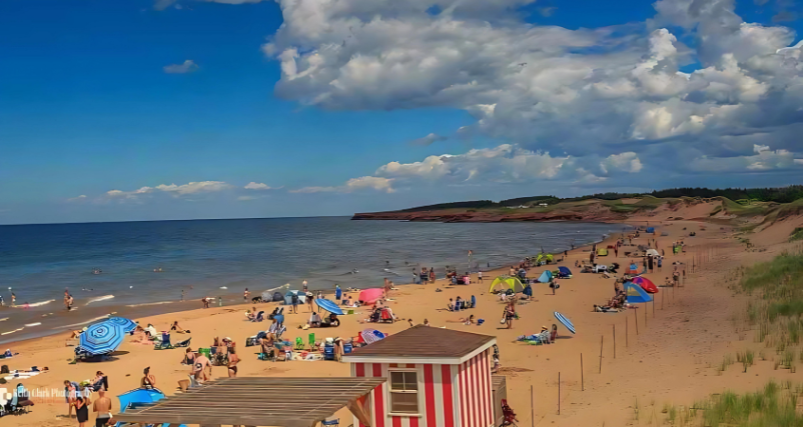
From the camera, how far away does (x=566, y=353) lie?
20.0 meters

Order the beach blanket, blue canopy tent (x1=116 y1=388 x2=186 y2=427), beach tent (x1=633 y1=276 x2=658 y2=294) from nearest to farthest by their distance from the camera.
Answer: blue canopy tent (x1=116 y1=388 x2=186 y2=427) < the beach blanket < beach tent (x1=633 y1=276 x2=658 y2=294)

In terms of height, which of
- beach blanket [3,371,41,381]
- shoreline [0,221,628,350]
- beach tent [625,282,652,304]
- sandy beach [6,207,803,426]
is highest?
beach tent [625,282,652,304]

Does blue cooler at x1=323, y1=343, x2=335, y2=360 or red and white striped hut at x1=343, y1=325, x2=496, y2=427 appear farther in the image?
blue cooler at x1=323, y1=343, x2=335, y2=360

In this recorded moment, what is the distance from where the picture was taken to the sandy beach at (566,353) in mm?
14422

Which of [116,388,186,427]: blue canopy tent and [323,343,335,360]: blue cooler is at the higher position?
[116,388,186,427]: blue canopy tent

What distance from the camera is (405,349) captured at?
1083 centimetres

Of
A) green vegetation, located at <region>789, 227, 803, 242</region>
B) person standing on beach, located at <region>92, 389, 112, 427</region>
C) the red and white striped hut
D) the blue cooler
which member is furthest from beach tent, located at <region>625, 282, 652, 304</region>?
green vegetation, located at <region>789, 227, 803, 242</region>

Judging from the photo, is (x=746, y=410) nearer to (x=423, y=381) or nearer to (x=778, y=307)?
(x=423, y=381)

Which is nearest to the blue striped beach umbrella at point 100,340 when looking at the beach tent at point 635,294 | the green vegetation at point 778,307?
the green vegetation at point 778,307

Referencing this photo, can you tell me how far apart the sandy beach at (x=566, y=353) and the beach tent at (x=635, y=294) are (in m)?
0.53

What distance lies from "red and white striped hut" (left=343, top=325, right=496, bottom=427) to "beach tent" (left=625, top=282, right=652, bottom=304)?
1753 cm

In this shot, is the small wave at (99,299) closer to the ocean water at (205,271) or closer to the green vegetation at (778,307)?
the ocean water at (205,271)

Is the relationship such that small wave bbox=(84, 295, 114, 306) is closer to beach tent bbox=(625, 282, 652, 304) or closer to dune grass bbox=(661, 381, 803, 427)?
beach tent bbox=(625, 282, 652, 304)

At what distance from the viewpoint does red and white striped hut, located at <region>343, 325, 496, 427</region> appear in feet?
34.2
